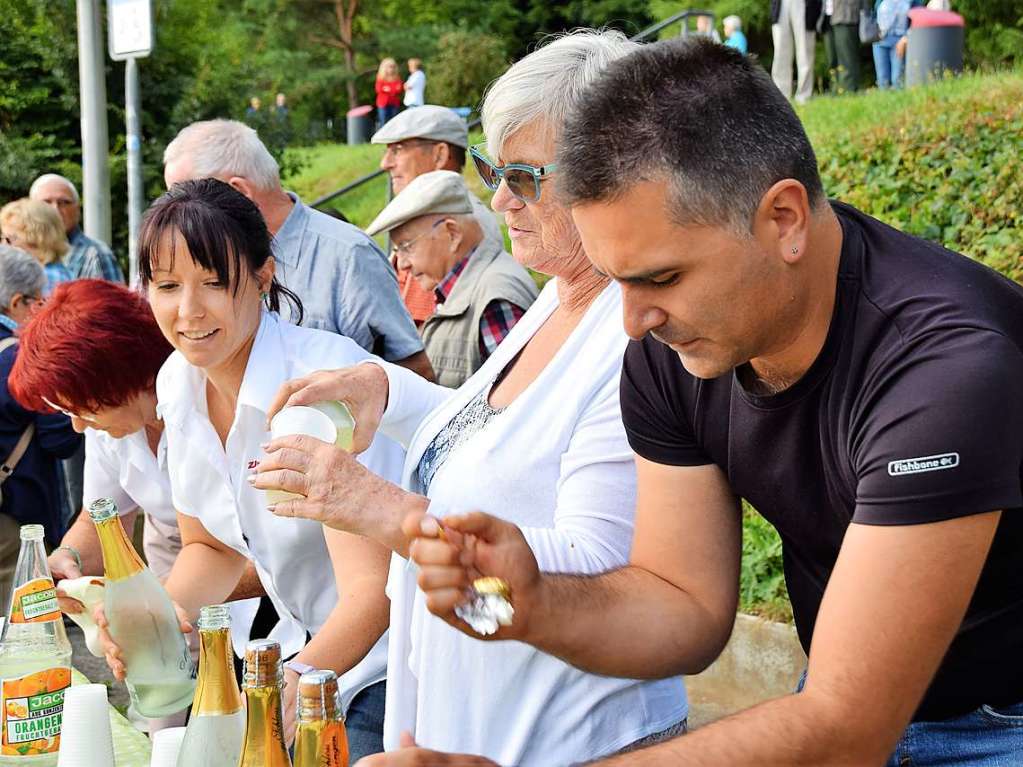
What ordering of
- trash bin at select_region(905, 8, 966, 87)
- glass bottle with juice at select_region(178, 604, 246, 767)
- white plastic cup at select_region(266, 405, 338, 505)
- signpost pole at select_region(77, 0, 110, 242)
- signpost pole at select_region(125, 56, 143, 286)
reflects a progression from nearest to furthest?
glass bottle with juice at select_region(178, 604, 246, 767) → white plastic cup at select_region(266, 405, 338, 505) → signpost pole at select_region(125, 56, 143, 286) → signpost pole at select_region(77, 0, 110, 242) → trash bin at select_region(905, 8, 966, 87)

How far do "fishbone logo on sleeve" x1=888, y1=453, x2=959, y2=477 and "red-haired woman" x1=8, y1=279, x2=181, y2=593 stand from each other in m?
1.99

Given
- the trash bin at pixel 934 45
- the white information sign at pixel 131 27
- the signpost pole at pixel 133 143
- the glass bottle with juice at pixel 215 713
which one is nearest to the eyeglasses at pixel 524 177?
the glass bottle with juice at pixel 215 713

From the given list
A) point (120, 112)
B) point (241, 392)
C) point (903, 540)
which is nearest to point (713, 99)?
point (903, 540)

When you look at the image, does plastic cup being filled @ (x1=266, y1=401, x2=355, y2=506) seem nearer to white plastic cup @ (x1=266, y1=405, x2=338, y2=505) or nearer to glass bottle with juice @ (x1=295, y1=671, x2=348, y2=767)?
white plastic cup @ (x1=266, y1=405, x2=338, y2=505)

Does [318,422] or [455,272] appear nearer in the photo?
[318,422]

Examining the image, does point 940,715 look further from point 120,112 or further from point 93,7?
point 120,112

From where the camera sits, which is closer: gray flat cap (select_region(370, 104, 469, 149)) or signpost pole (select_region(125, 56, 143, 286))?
gray flat cap (select_region(370, 104, 469, 149))

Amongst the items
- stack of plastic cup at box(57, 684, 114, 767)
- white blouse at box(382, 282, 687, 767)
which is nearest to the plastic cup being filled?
white blouse at box(382, 282, 687, 767)

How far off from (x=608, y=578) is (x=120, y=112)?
11087 millimetres

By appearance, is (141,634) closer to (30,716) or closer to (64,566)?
(30,716)

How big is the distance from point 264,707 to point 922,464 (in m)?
1.00

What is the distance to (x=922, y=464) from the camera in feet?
4.52

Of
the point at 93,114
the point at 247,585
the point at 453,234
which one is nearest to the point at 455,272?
the point at 453,234

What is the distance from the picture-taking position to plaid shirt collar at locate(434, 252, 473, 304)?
4.55 meters
